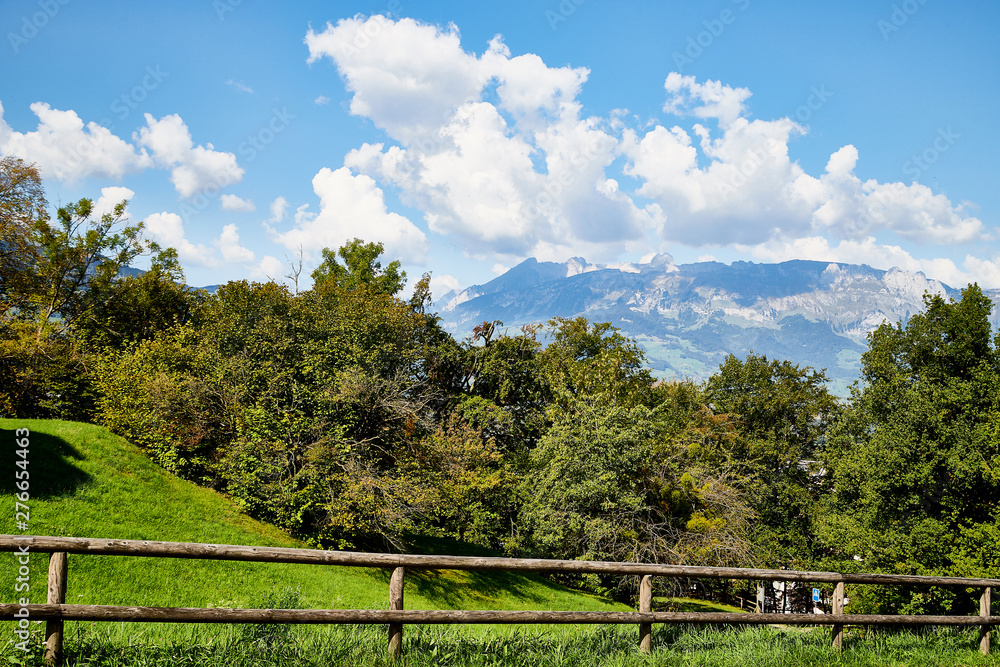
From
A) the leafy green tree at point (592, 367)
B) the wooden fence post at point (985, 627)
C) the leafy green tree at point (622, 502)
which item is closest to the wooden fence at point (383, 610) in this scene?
the wooden fence post at point (985, 627)

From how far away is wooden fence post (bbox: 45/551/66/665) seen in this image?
4445mm

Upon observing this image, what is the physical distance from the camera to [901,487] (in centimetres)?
2498

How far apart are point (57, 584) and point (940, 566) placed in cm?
2986

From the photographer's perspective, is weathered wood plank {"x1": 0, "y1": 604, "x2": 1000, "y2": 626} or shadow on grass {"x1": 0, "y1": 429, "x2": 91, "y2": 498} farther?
shadow on grass {"x1": 0, "y1": 429, "x2": 91, "y2": 498}

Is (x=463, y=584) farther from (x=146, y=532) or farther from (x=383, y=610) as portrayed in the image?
(x=383, y=610)

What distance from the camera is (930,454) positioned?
2406 cm

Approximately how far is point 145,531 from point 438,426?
42.7ft

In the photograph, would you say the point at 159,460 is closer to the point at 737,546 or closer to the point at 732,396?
the point at 737,546

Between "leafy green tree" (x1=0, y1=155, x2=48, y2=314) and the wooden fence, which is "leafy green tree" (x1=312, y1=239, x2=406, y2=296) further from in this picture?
the wooden fence

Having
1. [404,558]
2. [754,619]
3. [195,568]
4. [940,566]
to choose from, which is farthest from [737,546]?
[404,558]

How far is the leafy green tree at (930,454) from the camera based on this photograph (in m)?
22.6

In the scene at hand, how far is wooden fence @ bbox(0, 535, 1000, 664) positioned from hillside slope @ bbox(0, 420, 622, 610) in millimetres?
5303

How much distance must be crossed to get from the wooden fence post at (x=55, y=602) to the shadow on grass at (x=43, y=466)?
10285 mm

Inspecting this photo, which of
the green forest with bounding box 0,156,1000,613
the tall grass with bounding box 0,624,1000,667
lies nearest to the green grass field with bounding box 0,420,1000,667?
the tall grass with bounding box 0,624,1000,667
